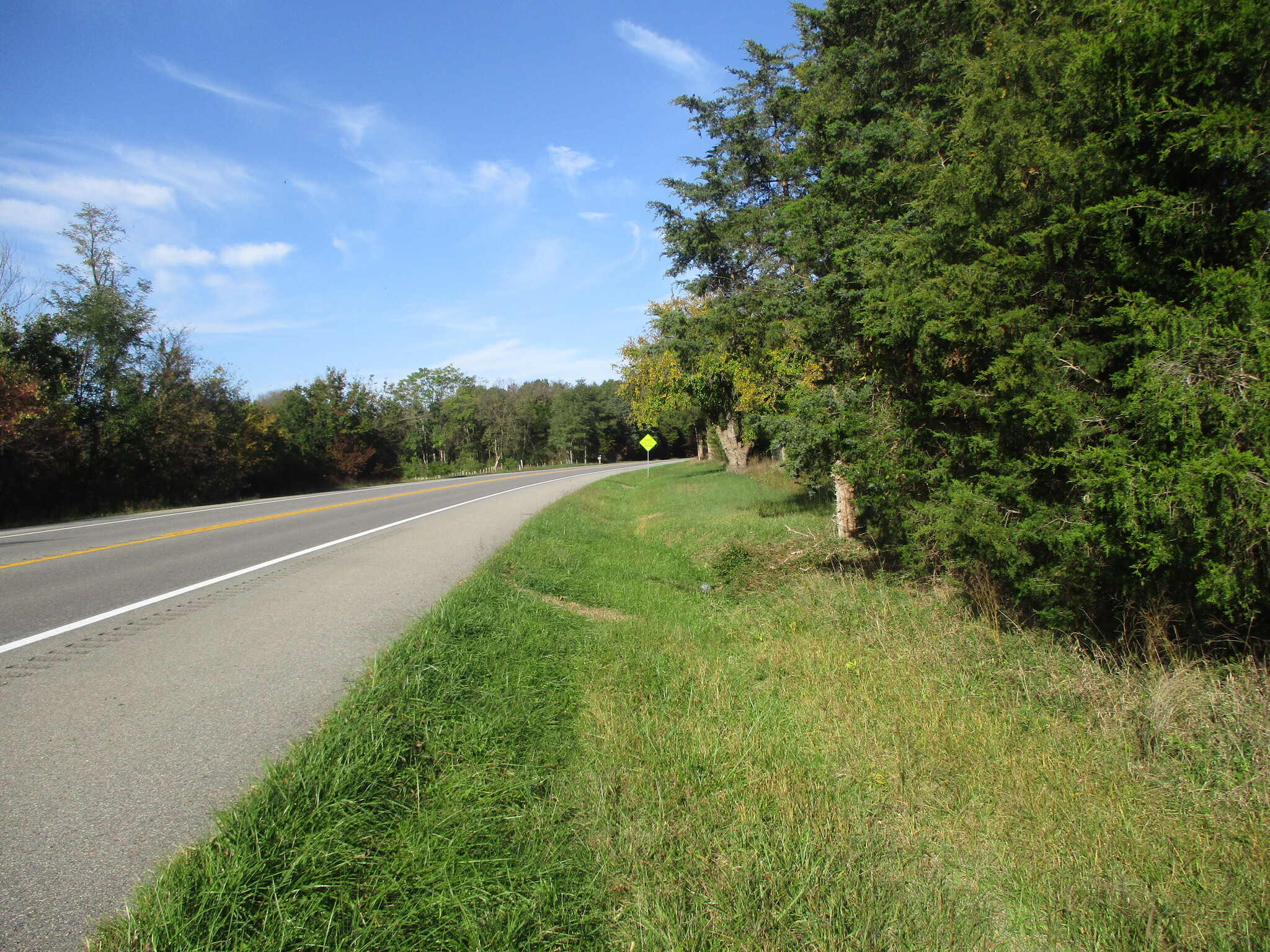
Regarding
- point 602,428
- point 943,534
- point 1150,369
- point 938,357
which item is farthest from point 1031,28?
point 602,428

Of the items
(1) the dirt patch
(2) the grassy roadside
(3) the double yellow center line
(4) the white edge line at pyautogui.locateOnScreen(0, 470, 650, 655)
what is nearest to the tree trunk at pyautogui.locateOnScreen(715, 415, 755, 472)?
(3) the double yellow center line

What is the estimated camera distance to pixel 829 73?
438 inches

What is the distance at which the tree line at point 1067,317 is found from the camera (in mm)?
4293

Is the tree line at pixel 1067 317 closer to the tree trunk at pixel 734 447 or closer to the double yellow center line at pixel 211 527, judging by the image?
the double yellow center line at pixel 211 527

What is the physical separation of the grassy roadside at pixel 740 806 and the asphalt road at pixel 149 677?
36 cm

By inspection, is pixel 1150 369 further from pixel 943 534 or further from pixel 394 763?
pixel 394 763

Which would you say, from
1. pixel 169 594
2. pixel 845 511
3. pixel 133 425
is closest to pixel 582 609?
pixel 169 594

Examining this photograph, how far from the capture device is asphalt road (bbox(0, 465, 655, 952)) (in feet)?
8.98

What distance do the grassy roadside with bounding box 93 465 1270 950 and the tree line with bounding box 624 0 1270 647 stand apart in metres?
1.15

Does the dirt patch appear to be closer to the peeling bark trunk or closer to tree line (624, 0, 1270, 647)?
tree line (624, 0, 1270, 647)

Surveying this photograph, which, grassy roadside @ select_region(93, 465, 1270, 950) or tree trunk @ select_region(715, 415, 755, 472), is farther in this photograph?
tree trunk @ select_region(715, 415, 755, 472)

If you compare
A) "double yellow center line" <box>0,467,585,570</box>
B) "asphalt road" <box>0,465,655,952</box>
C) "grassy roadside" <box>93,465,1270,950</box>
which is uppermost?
"double yellow center line" <box>0,467,585,570</box>

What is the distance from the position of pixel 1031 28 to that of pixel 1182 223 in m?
4.25

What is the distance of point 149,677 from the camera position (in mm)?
4617
